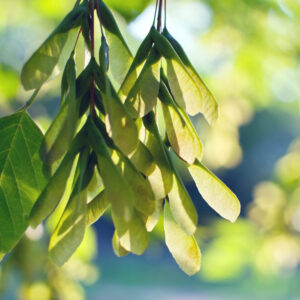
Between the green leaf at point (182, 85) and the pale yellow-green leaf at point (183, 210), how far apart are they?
89mm

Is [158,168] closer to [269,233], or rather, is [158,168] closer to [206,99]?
[206,99]

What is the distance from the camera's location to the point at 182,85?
0.51m

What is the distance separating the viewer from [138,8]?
1.09 meters

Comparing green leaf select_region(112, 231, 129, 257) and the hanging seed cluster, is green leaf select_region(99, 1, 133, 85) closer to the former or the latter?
the hanging seed cluster

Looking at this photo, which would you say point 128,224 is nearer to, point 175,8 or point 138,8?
point 138,8

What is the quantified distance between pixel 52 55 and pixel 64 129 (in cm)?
8

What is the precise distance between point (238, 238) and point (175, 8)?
149 centimetres

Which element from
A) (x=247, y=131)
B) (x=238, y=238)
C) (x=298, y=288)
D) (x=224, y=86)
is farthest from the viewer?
(x=247, y=131)

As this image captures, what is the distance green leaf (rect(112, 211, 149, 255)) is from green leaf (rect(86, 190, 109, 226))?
0.13ft

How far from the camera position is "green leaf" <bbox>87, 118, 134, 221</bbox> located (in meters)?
0.39

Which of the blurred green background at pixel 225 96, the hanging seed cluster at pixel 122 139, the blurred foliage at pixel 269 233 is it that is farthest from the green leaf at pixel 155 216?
the blurred foliage at pixel 269 233

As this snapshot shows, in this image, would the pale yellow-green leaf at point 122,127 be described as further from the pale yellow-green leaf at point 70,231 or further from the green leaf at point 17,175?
the green leaf at point 17,175

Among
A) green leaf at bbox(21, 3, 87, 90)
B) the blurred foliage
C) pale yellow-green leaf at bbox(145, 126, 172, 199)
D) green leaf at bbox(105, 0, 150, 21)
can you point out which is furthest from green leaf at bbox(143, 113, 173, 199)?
the blurred foliage

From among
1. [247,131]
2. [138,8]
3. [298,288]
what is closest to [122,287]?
A: [298,288]
